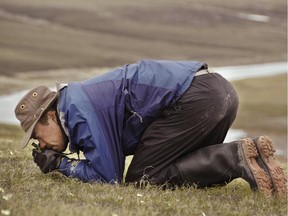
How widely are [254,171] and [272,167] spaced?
0.24 m

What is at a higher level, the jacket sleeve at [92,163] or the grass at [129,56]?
the jacket sleeve at [92,163]

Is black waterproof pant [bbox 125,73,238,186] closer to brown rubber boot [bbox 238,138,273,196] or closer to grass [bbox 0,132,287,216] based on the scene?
grass [bbox 0,132,287,216]

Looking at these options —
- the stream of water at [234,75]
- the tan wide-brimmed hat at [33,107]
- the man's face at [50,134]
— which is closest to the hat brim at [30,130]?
the tan wide-brimmed hat at [33,107]

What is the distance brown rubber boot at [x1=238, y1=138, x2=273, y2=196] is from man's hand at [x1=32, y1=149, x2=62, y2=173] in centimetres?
227

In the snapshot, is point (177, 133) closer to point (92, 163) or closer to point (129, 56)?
point (92, 163)

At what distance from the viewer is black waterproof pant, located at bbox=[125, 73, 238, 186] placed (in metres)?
7.88

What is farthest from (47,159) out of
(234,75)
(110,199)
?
(234,75)

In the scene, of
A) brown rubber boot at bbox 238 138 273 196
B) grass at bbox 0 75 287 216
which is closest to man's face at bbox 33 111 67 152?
grass at bbox 0 75 287 216

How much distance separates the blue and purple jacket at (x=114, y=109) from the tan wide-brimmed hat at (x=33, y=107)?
0.50 ft

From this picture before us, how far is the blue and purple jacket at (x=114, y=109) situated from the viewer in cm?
728

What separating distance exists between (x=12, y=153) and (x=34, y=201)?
4.01m

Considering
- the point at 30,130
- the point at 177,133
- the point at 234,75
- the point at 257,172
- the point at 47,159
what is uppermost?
the point at 30,130

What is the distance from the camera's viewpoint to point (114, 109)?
757 centimetres

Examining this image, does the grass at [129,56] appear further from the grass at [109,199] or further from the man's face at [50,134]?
the man's face at [50,134]
